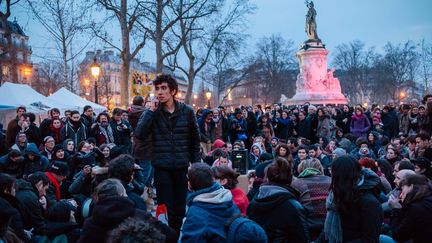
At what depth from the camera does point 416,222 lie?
15.4 ft

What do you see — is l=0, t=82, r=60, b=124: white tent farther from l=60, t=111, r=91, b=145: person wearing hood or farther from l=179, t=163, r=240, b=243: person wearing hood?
l=179, t=163, r=240, b=243: person wearing hood

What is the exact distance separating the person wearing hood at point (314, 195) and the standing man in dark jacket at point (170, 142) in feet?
4.26

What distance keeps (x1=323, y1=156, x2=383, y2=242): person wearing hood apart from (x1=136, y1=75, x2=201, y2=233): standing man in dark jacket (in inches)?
71.4

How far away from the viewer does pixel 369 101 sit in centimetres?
8706

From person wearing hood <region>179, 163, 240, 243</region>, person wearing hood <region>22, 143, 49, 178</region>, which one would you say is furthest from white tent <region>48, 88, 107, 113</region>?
person wearing hood <region>179, 163, 240, 243</region>

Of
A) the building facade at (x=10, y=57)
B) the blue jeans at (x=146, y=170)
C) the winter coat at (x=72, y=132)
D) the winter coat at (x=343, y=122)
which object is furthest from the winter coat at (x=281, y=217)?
the building facade at (x=10, y=57)

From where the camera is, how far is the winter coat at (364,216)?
4230mm

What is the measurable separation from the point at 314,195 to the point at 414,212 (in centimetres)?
117

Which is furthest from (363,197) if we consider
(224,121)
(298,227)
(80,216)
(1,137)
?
(224,121)

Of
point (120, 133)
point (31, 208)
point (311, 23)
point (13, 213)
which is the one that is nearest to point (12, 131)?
point (120, 133)

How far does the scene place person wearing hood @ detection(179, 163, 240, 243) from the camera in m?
4.12

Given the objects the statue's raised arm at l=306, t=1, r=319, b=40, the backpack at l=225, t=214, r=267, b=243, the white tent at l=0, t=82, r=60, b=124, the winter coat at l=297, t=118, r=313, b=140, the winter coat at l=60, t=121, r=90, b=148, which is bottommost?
the backpack at l=225, t=214, r=267, b=243

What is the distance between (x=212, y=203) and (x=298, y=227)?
0.88m

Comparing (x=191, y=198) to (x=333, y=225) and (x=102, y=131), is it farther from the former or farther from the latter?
(x=102, y=131)
